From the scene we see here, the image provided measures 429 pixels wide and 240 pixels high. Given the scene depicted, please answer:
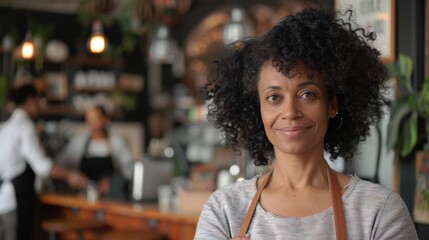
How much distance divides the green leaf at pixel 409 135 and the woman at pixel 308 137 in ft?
4.35

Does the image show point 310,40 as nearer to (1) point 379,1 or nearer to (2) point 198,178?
(1) point 379,1

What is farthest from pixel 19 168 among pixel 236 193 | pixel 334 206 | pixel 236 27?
pixel 334 206

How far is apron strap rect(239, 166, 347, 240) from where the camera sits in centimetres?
166

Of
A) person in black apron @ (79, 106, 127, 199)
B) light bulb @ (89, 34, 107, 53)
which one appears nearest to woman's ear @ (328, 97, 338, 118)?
person in black apron @ (79, 106, 127, 199)

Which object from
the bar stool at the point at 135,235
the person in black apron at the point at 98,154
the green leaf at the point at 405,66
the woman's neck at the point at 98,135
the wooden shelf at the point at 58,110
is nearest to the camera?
the green leaf at the point at 405,66

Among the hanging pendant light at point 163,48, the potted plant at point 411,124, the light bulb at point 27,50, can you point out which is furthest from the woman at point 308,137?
the light bulb at point 27,50

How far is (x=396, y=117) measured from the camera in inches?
127

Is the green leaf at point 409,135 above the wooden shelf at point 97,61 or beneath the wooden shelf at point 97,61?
beneath

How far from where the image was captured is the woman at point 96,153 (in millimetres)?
6328

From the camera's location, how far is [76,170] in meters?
6.37

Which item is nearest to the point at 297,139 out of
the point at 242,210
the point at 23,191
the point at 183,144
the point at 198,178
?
the point at 242,210

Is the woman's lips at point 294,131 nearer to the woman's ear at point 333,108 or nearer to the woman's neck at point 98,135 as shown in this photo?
the woman's ear at point 333,108

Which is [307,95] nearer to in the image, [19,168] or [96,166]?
[19,168]

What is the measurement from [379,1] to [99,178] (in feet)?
11.8
